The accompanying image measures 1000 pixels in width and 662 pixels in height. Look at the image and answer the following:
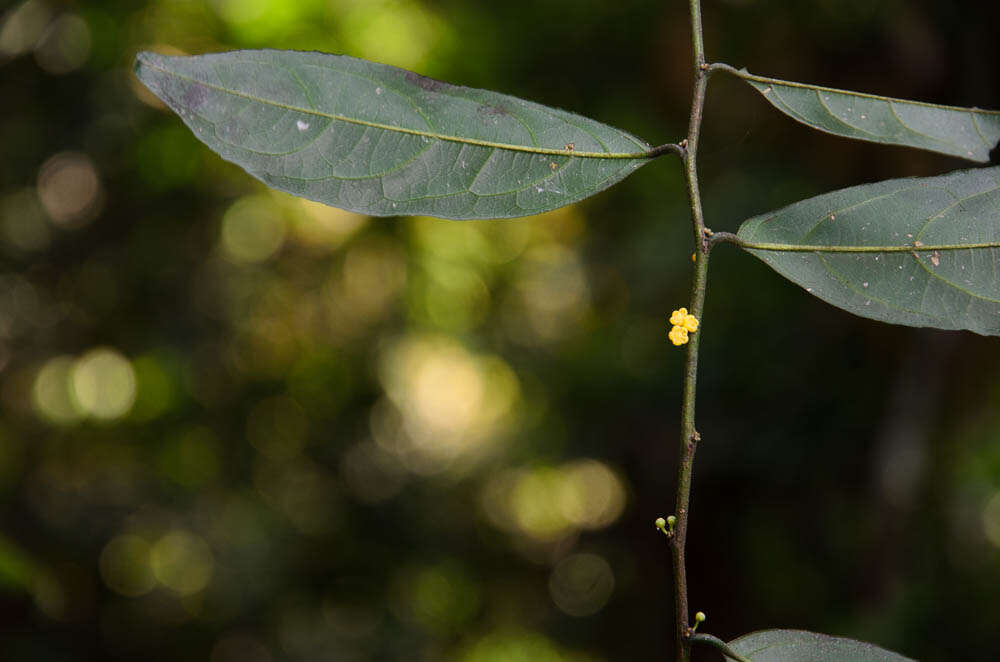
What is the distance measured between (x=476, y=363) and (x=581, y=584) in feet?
2.44

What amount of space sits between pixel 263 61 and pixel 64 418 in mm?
2009

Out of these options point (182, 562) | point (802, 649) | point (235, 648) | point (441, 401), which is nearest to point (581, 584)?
point (441, 401)

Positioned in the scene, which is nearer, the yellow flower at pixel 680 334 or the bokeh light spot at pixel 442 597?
the yellow flower at pixel 680 334

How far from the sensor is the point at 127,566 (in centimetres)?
193

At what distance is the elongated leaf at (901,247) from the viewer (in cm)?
38

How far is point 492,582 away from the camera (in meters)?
2.46

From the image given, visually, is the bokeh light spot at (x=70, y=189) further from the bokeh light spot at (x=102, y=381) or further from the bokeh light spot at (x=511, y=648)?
the bokeh light spot at (x=511, y=648)

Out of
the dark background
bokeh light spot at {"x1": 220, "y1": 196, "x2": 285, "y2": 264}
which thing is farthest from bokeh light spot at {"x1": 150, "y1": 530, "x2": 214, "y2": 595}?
bokeh light spot at {"x1": 220, "y1": 196, "x2": 285, "y2": 264}

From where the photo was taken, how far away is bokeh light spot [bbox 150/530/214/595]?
6.50ft

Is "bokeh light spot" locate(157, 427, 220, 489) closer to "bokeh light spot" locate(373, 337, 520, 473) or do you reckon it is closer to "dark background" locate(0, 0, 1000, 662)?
"dark background" locate(0, 0, 1000, 662)

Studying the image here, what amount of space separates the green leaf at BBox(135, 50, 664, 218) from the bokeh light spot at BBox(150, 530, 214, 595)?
1.81 metres

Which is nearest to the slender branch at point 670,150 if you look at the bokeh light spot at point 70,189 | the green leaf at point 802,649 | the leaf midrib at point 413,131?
the leaf midrib at point 413,131

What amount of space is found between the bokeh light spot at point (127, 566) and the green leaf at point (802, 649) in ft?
6.04

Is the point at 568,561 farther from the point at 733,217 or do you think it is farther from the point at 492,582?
the point at 733,217
